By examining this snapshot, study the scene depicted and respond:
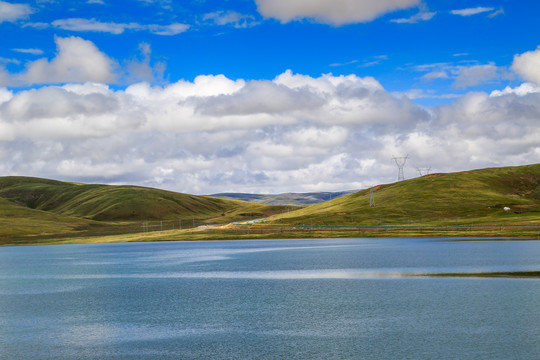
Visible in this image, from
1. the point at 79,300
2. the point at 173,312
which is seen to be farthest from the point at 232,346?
the point at 79,300

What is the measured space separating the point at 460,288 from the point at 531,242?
106m

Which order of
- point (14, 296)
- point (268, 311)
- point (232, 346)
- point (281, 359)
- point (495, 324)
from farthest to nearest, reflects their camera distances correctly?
1. point (14, 296)
2. point (268, 311)
3. point (495, 324)
4. point (232, 346)
5. point (281, 359)

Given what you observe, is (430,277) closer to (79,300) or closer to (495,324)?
(495,324)

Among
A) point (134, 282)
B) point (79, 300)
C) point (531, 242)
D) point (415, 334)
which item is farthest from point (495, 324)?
point (531, 242)

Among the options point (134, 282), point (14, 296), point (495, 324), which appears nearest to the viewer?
point (495, 324)

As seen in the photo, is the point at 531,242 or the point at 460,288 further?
the point at 531,242

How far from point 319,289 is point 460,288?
21068 mm

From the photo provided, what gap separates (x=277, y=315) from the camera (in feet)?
208

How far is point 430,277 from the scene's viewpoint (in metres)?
93.9

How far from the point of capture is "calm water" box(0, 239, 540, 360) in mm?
47781

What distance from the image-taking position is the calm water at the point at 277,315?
47.8 meters

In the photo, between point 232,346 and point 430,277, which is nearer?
point 232,346

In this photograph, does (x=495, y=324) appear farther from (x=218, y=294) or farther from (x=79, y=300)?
(x=79, y=300)

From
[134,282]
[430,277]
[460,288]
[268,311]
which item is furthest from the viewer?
[134,282]
